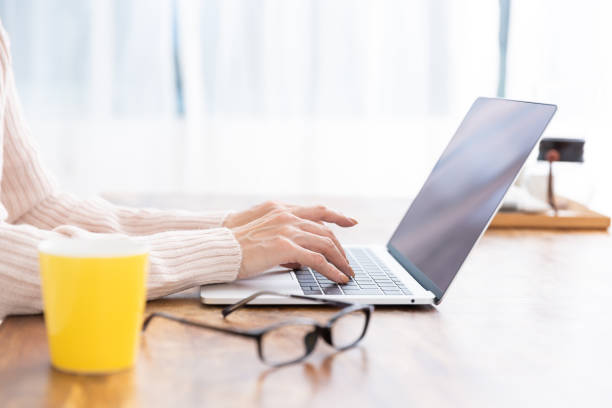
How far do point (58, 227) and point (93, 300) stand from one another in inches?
14.1

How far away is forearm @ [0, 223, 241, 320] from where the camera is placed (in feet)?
2.57

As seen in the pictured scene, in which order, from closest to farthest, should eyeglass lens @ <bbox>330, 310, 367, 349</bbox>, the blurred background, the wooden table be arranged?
the wooden table → eyeglass lens @ <bbox>330, 310, 367, 349</bbox> → the blurred background

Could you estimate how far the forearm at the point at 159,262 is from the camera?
78 centimetres

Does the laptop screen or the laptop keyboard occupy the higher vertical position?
the laptop screen

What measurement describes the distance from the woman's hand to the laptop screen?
0.12 meters

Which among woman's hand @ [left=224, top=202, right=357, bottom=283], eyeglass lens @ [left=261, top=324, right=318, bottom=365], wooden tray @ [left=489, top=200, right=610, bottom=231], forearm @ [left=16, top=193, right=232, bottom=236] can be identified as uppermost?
woman's hand @ [left=224, top=202, right=357, bottom=283]

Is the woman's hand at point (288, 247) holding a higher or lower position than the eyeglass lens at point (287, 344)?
higher

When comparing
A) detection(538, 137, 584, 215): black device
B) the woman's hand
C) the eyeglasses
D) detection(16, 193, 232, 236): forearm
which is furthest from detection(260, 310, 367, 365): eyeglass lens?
detection(538, 137, 584, 215): black device

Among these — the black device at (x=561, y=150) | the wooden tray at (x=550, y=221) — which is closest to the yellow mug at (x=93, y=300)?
the wooden tray at (x=550, y=221)

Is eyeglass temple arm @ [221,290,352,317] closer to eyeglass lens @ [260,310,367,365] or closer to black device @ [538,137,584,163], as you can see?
eyeglass lens @ [260,310,367,365]

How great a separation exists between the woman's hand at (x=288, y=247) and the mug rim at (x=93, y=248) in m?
0.28

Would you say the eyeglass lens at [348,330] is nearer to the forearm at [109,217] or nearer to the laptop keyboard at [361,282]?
the laptop keyboard at [361,282]

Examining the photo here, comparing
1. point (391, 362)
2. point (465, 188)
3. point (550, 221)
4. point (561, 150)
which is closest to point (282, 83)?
point (561, 150)

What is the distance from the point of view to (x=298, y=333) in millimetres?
743
